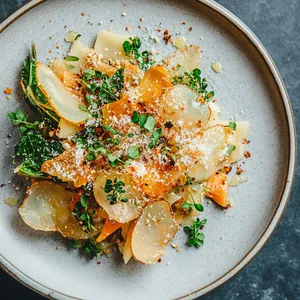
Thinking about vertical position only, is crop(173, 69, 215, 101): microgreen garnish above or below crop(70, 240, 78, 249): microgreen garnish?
above

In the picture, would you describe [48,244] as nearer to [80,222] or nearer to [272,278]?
[80,222]

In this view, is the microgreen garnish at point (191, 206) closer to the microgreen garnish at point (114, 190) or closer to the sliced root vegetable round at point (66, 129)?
the microgreen garnish at point (114, 190)

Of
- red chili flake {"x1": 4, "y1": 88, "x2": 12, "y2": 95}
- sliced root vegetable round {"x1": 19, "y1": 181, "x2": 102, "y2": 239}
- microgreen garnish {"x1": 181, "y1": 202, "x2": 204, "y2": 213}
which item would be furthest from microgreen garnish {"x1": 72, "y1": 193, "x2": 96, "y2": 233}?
red chili flake {"x1": 4, "y1": 88, "x2": 12, "y2": 95}

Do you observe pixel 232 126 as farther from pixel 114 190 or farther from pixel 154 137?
pixel 114 190

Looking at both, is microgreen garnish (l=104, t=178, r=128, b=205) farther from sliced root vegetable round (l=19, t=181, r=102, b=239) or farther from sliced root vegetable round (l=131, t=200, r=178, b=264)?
sliced root vegetable round (l=19, t=181, r=102, b=239)

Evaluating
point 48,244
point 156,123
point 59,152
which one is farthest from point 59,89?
point 48,244

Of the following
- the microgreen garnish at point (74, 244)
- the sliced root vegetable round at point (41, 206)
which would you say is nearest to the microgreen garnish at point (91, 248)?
the microgreen garnish at point (74, 244)
